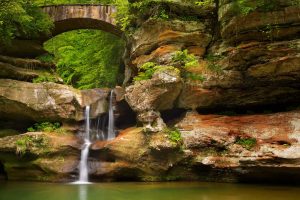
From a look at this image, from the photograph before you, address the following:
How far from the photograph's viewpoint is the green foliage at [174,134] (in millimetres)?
13282

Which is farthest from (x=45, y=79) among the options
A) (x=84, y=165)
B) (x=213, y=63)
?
(x=213, y=63)

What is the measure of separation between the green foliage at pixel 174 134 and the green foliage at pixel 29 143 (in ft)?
16.5

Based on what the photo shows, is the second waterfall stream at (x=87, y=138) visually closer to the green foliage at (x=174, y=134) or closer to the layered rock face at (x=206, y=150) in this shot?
the layered rock face at (x=206, y=150)

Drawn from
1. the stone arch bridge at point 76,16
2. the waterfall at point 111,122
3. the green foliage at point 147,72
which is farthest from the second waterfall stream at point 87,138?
the stone arch bridge at point 76,16

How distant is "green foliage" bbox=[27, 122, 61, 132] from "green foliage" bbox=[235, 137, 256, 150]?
7.89 metres

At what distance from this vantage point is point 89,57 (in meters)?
25.0

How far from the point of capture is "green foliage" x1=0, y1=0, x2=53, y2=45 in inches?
572

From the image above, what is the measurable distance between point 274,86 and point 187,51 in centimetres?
385

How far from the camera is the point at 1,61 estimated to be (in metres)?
16.2

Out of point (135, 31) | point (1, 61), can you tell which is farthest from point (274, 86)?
point (1, 61)

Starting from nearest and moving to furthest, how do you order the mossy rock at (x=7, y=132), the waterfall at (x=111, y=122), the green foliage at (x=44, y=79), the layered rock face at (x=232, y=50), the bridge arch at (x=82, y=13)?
the layered rock face at (x=232, y=50)
the mossy rock at (x=7, y=132)
the waterfall at (x=111, y=122)
the green foliage at (x=44, y=79)
the bridge arch at (x=82, y=13)

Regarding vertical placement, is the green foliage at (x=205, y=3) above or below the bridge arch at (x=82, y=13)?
below

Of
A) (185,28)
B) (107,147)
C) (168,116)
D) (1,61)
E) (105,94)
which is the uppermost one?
(185,28)

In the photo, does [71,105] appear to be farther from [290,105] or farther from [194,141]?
[290,105]
